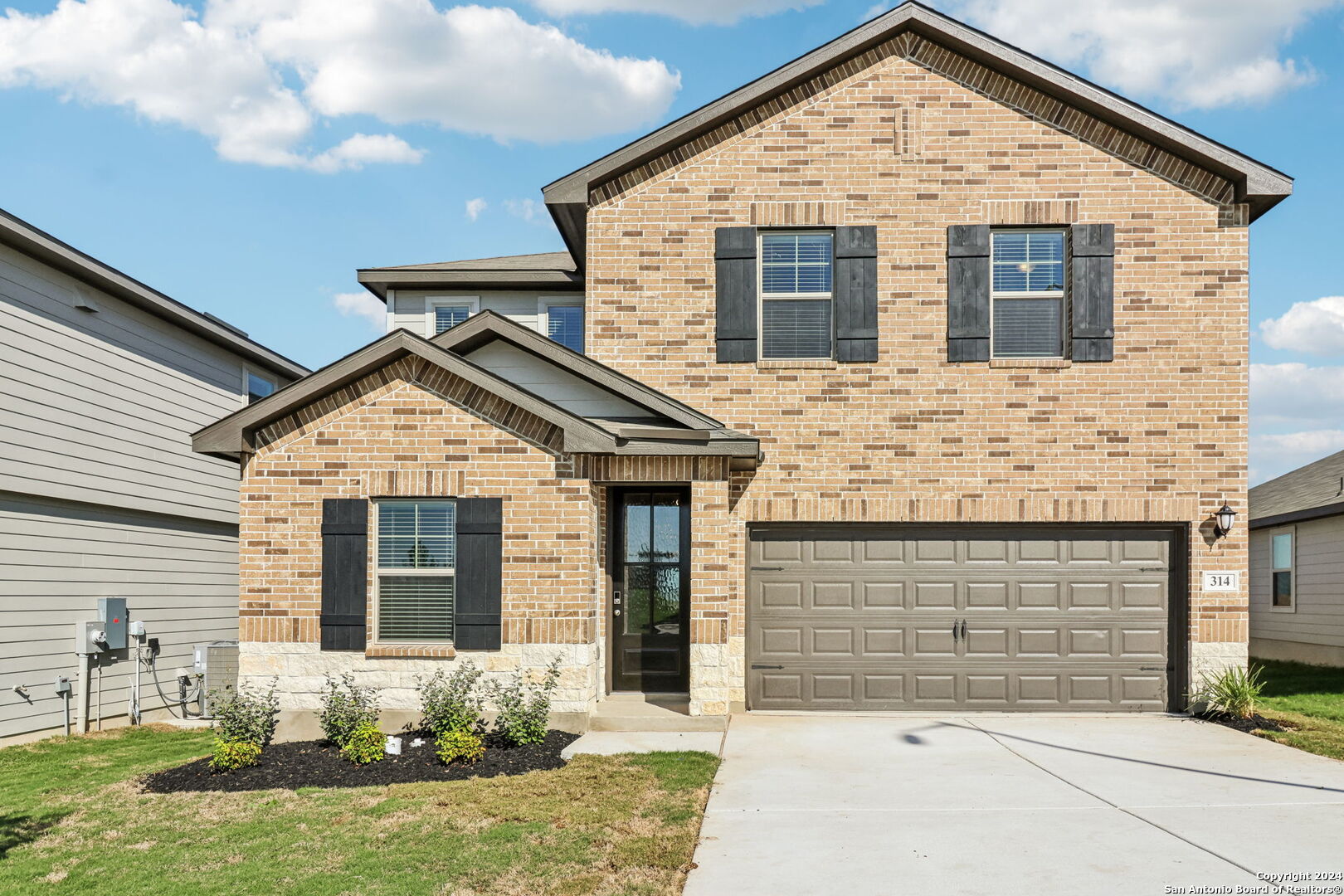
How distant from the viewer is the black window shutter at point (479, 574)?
1059 cm

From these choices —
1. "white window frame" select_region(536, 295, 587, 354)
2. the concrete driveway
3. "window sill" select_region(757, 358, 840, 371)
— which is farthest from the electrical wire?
"window sill" select_region(757, 358, 840, 371)

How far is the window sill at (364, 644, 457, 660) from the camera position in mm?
10609

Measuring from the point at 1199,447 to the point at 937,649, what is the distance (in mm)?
3956

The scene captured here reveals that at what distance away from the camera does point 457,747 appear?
9.27 m

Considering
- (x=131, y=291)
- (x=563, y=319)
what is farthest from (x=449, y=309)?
(x=131, y=291)

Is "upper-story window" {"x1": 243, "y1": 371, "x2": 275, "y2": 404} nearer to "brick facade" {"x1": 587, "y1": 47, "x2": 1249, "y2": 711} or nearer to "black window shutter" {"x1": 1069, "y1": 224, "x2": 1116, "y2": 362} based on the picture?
"brick facade" {"x1": 587, "y1": 47, "x2": 1249, "y2": 711}

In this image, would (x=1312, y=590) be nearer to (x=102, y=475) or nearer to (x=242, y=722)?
(x=242, y=722)

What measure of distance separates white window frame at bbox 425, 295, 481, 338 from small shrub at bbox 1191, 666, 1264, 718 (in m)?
11.4

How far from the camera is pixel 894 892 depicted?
18.9ft

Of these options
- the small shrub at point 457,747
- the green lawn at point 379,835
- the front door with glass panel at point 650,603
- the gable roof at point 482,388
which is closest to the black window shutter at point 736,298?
the gable roof at point 482,388

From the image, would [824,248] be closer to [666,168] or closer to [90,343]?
[666,168]

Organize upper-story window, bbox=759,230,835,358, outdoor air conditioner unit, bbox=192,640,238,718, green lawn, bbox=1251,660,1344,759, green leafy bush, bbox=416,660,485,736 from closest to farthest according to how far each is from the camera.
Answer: green leafy bush, bbox=416,660,485,736
green lawn, bbox=1251,660,1344,759
upper-story window, bbox=759,230,835,358
outdoor air conditioner unit, bbox=192,640,238,718

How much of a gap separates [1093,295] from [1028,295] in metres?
0.74

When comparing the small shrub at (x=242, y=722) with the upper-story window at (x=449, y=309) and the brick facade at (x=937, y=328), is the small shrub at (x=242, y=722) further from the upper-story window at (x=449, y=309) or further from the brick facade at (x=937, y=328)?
the upper-story window at (x=449, y=309)
